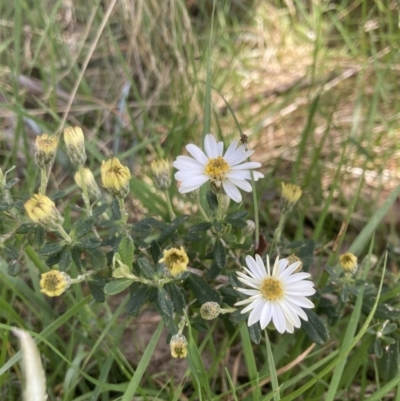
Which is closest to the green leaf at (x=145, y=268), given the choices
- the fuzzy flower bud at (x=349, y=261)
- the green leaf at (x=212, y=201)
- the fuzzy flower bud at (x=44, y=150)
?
the green leaf at (x=212, y=201)

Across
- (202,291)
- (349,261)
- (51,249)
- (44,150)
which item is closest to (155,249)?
(202,291)

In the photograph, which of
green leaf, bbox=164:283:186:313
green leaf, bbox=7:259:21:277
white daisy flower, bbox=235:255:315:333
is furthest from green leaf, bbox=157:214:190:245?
green leaf, bbox=7:259:21:277

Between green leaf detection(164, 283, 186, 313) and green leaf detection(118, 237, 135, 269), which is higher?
green leaf detection(118, 237, 135, 269)

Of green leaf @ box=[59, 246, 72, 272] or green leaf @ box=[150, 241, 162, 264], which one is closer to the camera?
green leaf @ box=[59, 246, 72, 272]

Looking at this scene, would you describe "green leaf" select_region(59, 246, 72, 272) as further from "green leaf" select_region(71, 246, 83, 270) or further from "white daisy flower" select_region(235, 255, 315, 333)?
"white daisy flower" select_region(235, 255, 315, 333)

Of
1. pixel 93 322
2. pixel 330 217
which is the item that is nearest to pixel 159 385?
pixel 93 322

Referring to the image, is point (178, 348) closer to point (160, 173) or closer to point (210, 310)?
point (210, 310)
